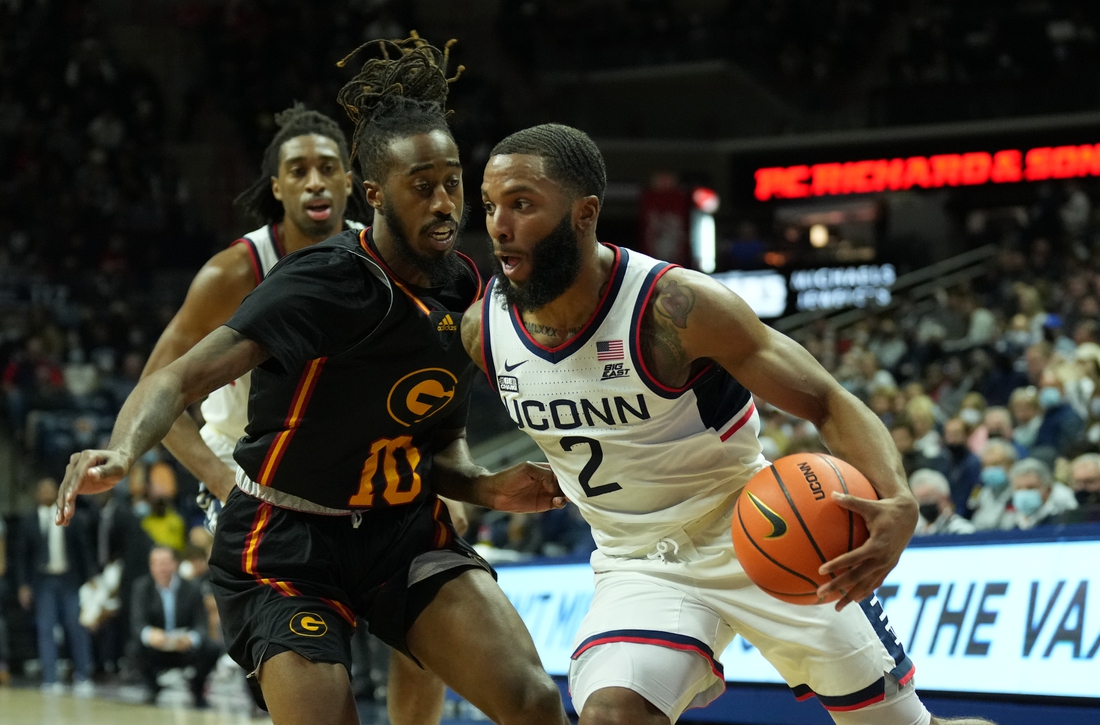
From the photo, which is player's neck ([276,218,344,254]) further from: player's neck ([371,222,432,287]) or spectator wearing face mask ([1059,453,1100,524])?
spectator wearing face mask ([1059,453,1100,524])

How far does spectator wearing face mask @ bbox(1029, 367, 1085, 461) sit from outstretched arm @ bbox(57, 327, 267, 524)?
7.01 meters

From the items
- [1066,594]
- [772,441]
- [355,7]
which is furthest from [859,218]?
[1066,594]

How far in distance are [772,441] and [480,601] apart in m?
7.15

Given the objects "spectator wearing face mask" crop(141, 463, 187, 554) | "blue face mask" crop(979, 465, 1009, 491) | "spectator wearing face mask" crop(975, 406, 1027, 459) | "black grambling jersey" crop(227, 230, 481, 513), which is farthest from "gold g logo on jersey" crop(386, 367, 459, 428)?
"spectator wearing face mask" crop(141, 463, 187, 554)

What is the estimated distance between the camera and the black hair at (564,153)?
3.78m

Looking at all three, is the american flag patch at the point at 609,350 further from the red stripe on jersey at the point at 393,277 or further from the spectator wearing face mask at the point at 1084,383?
the spectator wearing face mask at the point at 1084,383

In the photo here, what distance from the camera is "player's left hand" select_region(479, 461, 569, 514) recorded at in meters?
4.18

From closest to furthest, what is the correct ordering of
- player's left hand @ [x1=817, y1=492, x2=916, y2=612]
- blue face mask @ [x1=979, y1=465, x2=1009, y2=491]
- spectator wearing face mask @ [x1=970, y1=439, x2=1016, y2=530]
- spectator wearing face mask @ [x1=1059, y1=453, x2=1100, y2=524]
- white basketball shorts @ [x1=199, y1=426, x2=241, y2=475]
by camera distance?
1. player's left hand @ [x1=817, y1=492, x2=916, y2=612]
2. white basketball shorts @ [x1=199, y1=426, x2=241, y2=475]
3. spectator wearing face mask @ [x1=1059, y1=453, x2=1100, y2=524]
4. spectator wearing face mask @ [x1=970, y1=439, x2=1016, y2=530]
5. blue face mask @ [x1=979, y1=465, x2=1009, y2=491]

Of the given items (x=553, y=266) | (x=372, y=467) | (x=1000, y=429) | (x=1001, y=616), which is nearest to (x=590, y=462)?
(x=553, y=266)

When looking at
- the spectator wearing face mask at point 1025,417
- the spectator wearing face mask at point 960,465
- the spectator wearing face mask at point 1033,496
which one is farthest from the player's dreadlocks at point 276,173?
the spectator wearing face mask at point 1025,417

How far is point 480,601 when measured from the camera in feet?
13.4

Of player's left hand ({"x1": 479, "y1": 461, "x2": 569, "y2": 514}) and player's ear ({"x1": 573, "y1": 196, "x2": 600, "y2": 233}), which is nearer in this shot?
player's ear ({"x1": 573, "y1": 196, "x2": 600, "y2": 233})

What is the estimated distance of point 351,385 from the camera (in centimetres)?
402

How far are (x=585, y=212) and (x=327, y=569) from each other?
138cm
